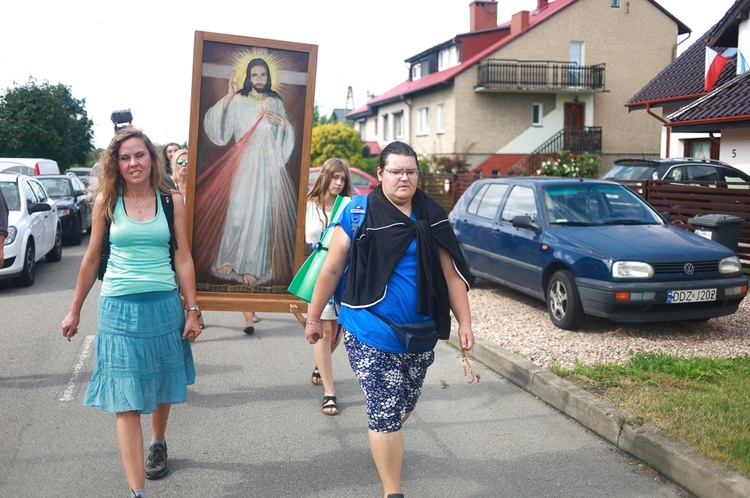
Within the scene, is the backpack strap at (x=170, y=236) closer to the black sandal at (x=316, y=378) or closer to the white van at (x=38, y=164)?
the black sandal at (x=316, y=378)

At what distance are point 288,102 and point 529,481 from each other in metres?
2.82

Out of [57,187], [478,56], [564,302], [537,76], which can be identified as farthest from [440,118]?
[564,302]

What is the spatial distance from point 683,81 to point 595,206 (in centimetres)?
1560

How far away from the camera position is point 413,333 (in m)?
3.71

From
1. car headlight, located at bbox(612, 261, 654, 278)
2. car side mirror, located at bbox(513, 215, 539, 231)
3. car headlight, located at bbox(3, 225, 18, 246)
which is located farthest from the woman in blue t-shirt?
car headlight, located at bbox(3, 225, 18, 246)

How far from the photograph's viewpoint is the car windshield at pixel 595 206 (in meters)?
9.03

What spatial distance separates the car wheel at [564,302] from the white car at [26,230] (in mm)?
7341

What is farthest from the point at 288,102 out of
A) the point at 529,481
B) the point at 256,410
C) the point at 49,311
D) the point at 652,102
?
the point at 652,102

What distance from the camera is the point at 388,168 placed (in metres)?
3.80

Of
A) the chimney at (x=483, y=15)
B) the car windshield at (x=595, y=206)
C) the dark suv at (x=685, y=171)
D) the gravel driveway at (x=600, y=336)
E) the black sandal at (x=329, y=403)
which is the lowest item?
the black sandal at (x=329, y=403)

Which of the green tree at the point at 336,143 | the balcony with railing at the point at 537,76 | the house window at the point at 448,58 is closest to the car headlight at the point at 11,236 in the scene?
the green tree at the point at 336,143

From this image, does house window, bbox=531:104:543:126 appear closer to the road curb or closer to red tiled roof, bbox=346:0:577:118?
red tiled roof, bbox=346:0:577:118

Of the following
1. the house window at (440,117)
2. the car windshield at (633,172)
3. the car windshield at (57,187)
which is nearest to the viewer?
the car windshield at (633,172)

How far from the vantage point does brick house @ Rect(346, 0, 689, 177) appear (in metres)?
38.8
